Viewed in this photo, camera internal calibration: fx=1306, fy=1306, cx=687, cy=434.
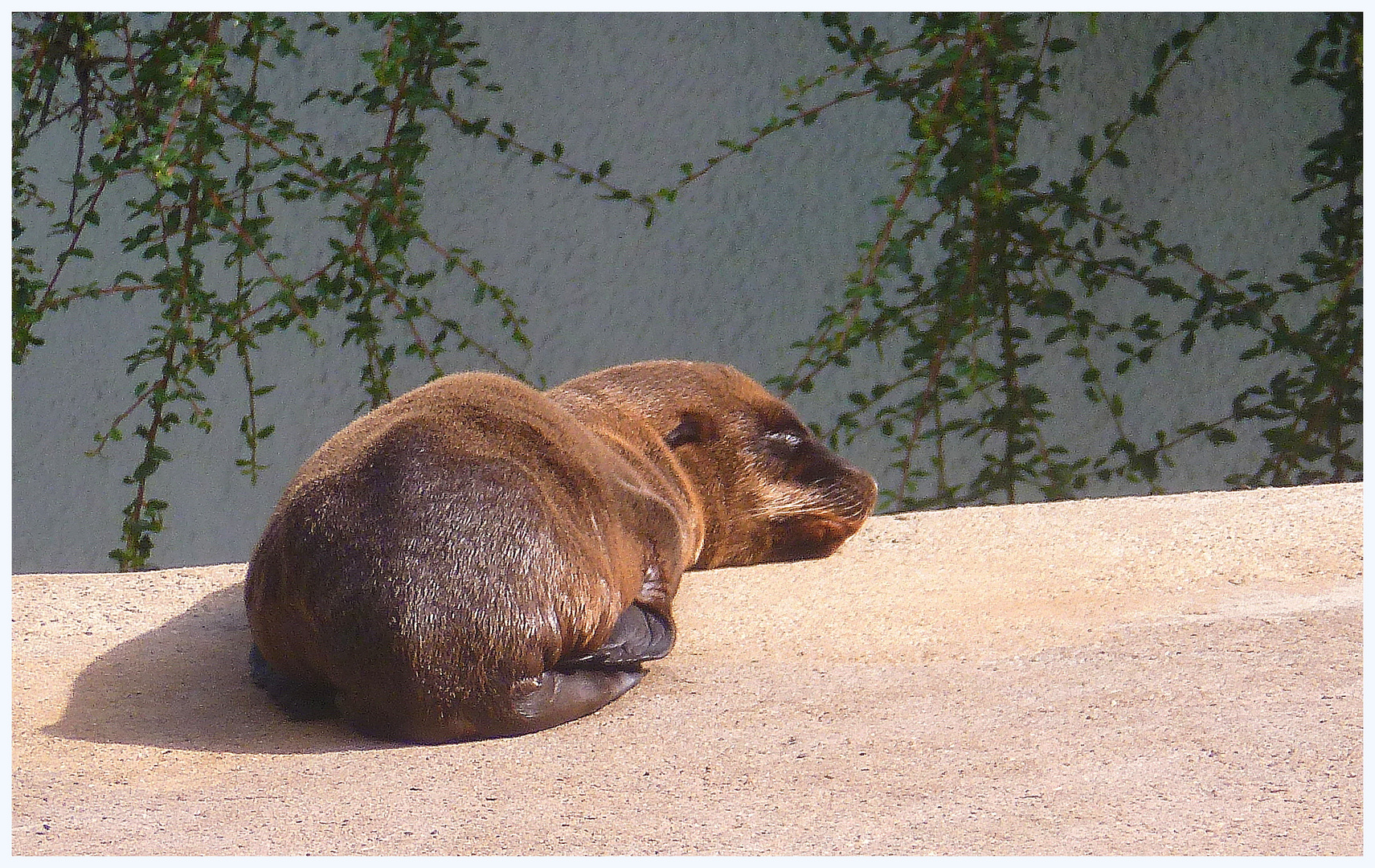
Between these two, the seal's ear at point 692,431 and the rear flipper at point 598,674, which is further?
the seal's ear at point 692,431

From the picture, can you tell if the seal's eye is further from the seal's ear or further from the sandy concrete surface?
the sandy concrete surface

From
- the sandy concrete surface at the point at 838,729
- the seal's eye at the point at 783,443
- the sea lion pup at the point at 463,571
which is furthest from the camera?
the seal's eye at the point at 783,443

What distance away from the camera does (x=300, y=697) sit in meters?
2.12

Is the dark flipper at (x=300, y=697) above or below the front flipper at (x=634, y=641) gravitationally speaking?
below

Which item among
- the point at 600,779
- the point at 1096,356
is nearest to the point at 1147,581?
the point at 600,779

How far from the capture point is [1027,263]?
13.3 ft

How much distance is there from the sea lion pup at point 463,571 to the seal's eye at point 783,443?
499mm

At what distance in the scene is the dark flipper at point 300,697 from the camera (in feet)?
6.87

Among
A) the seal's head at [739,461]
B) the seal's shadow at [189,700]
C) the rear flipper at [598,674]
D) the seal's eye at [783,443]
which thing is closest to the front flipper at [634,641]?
the rear flipper at [598,674]

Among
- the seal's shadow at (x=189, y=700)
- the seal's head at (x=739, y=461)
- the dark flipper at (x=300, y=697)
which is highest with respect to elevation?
the seal's head at (x=739, y=461)

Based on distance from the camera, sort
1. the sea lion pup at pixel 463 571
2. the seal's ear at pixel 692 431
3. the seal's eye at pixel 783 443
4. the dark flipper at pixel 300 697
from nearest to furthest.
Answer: the sea lion pup at pixel 463 571, the dark flipper at pixel 300 697, the seal's ear at pixel 692 431, the seal's eye at pixel 783 443

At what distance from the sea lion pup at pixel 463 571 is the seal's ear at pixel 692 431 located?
0.29m

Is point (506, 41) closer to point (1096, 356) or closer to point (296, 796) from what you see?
point (1096, 356)

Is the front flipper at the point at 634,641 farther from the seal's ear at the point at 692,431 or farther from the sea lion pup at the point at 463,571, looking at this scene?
the seal's ear at the point at 692,431
